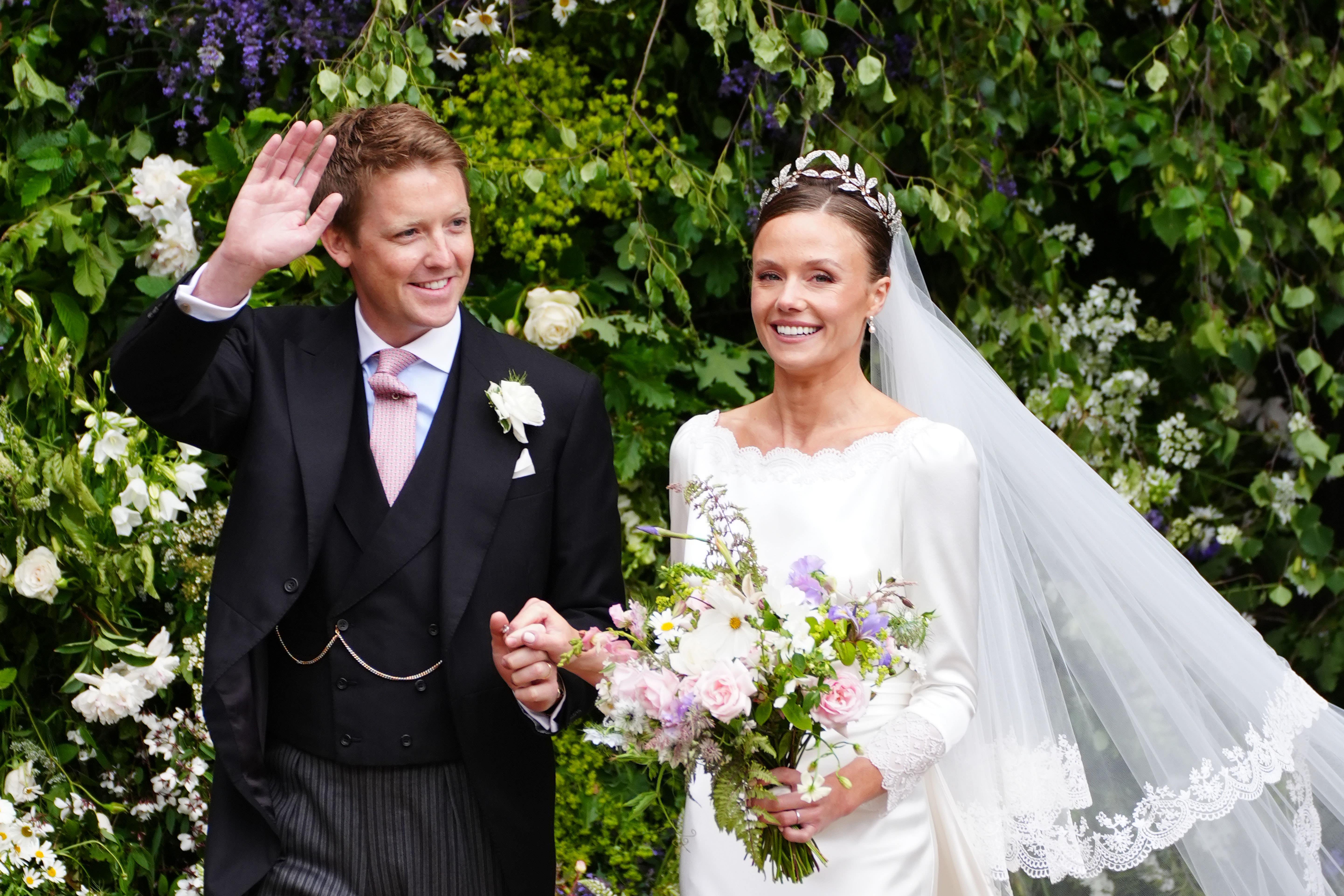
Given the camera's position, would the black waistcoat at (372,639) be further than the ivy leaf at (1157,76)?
No

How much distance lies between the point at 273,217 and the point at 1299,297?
3.12 meters

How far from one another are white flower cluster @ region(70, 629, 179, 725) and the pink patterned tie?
1.11 meters

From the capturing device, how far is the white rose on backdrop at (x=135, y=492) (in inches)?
115

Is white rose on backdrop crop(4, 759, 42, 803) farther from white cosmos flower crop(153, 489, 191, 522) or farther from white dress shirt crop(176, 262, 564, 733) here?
white dress shirt crop(176, 262, 564, 733)

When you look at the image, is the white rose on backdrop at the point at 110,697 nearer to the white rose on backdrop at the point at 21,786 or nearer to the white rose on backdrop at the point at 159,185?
the white rose on backdrop at the point at 21,786

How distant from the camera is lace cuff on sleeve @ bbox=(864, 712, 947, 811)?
2078 millimetres

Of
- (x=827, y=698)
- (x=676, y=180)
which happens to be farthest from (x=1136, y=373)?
(x=827, y=698)

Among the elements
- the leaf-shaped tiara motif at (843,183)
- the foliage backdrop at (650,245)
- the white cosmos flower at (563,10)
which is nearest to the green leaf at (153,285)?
the foliage backdrop at (650,245)

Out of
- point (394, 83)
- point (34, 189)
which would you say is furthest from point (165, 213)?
point (394, 83)

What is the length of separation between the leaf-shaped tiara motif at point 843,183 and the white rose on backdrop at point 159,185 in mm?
1676

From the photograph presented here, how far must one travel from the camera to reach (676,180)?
3451 mm

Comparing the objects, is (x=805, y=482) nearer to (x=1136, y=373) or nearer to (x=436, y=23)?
(x=436, y=23)

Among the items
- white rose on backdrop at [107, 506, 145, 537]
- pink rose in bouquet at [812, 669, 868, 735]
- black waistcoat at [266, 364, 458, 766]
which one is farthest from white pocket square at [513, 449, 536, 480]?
white rose on backdrop at [107, 506, 145, 537]

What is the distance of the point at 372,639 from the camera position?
7.30 ft
